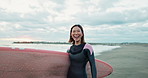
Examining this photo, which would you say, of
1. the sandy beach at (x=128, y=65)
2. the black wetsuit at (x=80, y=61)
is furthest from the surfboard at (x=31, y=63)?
the sandy beach at (x=128, y=65)

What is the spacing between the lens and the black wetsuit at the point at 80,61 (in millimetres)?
2215

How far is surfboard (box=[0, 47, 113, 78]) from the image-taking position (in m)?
2.43

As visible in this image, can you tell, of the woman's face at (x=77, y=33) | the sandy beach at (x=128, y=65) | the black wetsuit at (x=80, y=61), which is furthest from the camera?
the sandy beach at (x=128, y=65)

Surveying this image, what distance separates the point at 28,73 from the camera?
8.29 ft

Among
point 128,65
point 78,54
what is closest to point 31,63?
point 78,54

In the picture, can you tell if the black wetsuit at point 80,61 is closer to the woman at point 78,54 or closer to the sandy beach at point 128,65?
the woman at point 78,54

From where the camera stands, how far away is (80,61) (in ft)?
7.61

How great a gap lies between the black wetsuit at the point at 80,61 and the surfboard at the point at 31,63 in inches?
9.9

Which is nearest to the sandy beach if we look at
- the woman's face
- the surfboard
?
the surfboard

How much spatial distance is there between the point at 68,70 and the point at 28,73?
67 cm

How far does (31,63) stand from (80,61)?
867mm

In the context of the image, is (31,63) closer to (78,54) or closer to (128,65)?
(78,54)

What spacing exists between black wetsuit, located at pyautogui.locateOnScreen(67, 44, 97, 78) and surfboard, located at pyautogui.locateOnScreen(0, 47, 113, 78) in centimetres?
25

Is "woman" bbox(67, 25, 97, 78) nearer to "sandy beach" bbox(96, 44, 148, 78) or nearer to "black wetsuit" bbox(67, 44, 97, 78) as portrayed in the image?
"black wetsuit" bbox(67, 44, 97, 78)
